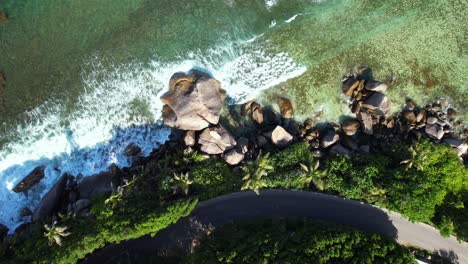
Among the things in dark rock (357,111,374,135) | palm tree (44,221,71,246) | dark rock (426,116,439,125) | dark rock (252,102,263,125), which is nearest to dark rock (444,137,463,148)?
dark rock (426,116,439,125)

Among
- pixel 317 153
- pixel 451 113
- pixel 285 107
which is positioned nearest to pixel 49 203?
pixel 285 107

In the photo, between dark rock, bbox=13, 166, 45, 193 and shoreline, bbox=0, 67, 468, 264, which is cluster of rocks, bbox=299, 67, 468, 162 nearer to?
shoreline, bbox=0, 67, 468, 264

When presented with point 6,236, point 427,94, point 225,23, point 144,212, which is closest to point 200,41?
point 225,23

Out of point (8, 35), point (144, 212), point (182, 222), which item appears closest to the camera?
point (144, 212)

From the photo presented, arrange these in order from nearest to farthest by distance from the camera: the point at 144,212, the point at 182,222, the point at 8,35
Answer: the point at 144,212 → the point at 182,222 → the point at 8,35

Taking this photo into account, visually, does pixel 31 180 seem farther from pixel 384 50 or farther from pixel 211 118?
pixel 384 50

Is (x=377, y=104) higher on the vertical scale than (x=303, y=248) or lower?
higher

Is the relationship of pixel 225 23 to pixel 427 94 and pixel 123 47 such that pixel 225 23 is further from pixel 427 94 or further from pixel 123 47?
pixel 427 94
